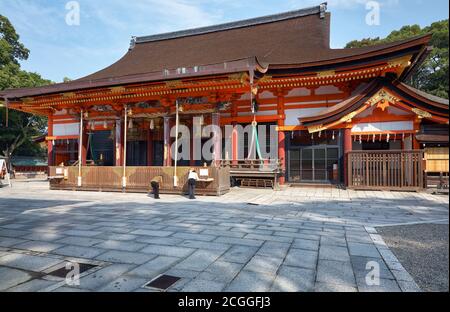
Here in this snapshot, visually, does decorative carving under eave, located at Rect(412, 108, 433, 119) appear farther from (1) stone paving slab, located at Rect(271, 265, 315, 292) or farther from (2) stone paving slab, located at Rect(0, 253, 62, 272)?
(2) stone paving slab, located at Rect(0, 253, 62, 272)

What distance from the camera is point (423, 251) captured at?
4074 mm

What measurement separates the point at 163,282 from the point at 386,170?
1083 centimetres

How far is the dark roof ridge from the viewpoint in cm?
1848

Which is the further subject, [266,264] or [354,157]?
[354,157]

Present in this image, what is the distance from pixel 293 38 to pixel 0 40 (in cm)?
1747

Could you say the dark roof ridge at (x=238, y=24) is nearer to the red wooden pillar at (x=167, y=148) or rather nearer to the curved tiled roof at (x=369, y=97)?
the curved tiled roof at (x=369, y=97)

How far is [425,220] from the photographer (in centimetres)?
618

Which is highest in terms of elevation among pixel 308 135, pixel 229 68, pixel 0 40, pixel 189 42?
pixel 189 42

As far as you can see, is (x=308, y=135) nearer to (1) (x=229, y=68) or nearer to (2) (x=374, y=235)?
(1) (x=229, y=68)

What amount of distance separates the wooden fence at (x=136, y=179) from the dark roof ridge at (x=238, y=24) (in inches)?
507

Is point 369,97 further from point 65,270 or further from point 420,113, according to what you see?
point 65,270

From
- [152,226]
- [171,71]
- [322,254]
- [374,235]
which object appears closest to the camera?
[322,254]
